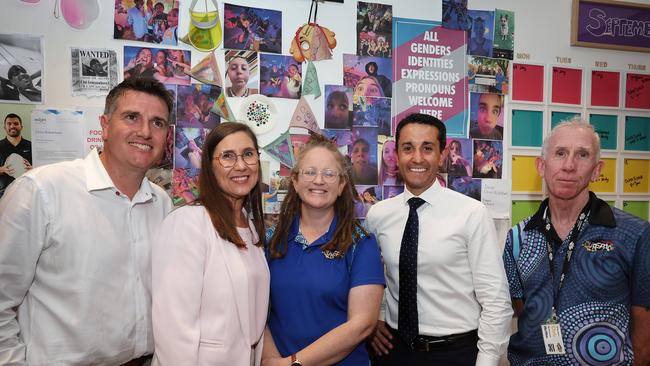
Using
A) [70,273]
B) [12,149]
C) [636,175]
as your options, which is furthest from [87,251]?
[636,175]

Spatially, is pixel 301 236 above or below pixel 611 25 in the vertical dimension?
below

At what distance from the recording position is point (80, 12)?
Answer: 91.7 inches

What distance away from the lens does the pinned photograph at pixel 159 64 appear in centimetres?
239

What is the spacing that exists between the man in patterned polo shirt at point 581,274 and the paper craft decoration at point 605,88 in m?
1.31

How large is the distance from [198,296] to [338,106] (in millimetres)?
1464

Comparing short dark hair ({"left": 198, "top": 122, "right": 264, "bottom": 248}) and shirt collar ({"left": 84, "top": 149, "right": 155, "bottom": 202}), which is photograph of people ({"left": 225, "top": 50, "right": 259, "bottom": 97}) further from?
shirt collar ({"left": 84, "top": 149, "right": 155, "bottom": 202})

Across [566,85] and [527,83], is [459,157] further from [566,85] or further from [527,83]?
[566,85]

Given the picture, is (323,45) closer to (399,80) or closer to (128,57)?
(399,80)

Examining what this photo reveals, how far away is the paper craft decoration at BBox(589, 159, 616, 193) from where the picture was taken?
3039mm

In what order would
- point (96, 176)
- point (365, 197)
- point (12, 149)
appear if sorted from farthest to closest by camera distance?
point (365, 197) < point (12, 149) < point (96, 176)

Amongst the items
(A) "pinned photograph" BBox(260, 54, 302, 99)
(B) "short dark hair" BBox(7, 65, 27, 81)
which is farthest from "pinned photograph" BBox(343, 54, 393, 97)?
(B) "short dark hair" BBox(7, 65, 27, 81)

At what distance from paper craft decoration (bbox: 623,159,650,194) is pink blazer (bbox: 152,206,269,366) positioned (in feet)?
8.75

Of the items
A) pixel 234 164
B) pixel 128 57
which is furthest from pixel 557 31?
pixel 128 57

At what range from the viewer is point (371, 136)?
2717 millimetres
